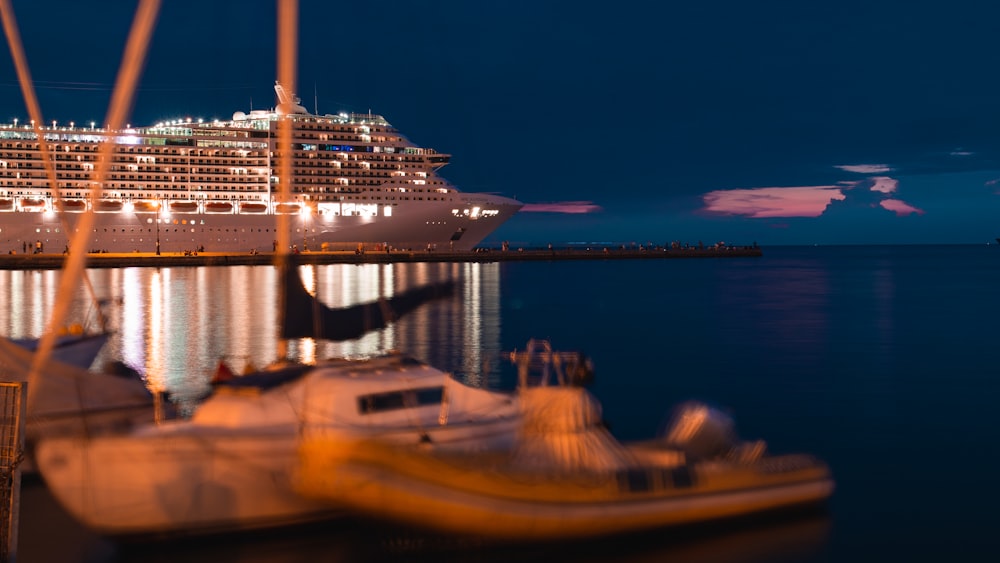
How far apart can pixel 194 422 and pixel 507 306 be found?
1369 inches

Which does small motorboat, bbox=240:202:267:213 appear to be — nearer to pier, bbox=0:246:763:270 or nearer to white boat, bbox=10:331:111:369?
pier, bbox=0:246:763:270

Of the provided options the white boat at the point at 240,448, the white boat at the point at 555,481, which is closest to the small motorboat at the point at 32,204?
the white boat at the point at 240,448

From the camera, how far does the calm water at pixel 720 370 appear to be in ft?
33.2

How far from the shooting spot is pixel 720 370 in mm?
25062

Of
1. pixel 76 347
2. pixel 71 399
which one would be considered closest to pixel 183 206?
pixel 76 347

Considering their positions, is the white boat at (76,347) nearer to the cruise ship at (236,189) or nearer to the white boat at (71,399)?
the white boat at (71,399)

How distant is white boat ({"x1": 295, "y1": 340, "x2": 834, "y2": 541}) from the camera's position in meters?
9.18

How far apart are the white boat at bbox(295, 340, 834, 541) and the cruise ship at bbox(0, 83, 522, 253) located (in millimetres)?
72548

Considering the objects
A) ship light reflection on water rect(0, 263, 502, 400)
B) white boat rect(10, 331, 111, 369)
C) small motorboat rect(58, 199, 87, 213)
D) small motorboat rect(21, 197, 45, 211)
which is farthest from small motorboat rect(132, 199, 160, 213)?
white boat rect(10, 331, 111, 369)

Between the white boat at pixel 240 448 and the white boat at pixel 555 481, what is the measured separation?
0.56m

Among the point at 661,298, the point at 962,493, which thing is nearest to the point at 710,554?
the point at 962,493

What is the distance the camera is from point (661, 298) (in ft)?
171

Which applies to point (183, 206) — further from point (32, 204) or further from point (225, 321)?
point (225, 321)

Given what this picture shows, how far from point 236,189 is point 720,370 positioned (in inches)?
2616
